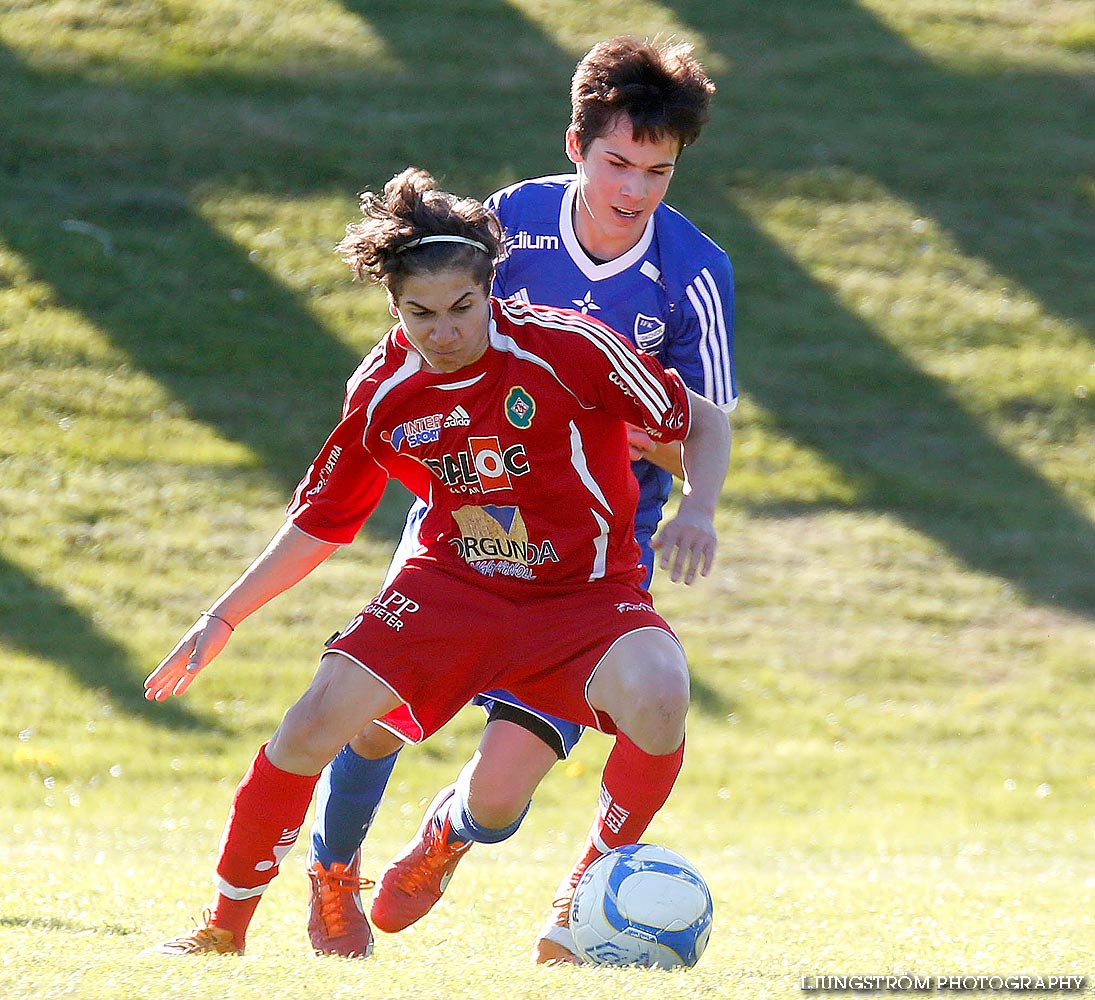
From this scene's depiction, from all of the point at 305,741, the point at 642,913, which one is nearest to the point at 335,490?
the point at 305,741

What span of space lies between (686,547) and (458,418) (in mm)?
678

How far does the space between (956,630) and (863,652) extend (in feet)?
2.46

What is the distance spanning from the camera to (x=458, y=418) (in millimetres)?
3953

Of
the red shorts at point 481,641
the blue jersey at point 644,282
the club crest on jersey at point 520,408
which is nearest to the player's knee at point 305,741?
the red shorts at point 481,641

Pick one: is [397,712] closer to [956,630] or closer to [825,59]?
[956,630]

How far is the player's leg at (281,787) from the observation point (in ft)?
12.5

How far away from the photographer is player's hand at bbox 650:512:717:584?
376 centimetres

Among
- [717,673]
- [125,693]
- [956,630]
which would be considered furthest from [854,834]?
[125,693]

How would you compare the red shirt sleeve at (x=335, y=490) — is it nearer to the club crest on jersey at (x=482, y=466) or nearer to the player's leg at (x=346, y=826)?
the club crest on jersey at (x=482, y=466)

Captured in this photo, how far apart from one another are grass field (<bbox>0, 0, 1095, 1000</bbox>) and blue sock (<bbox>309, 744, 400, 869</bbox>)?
33 centimetres

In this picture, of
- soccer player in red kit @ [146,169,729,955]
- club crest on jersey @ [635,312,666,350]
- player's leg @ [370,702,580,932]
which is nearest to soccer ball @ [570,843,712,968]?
soccer player in red kit @ [146,169,729,955]

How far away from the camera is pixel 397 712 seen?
4.14 m

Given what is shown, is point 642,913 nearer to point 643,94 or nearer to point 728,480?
point 643,94

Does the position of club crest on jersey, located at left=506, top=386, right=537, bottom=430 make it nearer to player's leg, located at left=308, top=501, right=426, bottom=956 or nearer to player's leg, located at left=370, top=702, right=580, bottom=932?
player's leg, located at left=308, top=501, right=426, bottom=956
